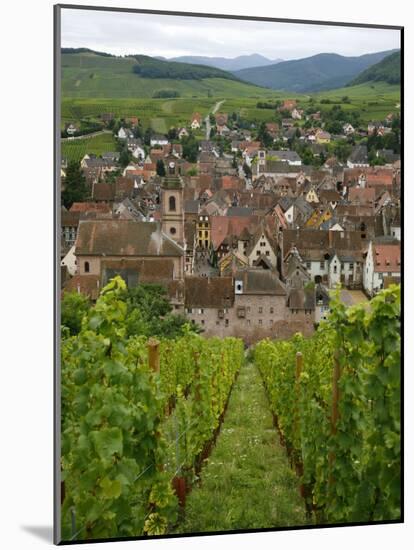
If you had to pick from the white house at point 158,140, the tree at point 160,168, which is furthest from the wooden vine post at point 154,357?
the white house at point 158,140

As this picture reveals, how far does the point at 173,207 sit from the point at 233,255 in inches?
24.7

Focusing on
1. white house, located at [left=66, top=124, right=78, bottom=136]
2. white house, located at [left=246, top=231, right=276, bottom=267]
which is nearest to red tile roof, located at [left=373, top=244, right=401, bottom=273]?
white house, located at [left=246, top=231, right=276, bottom=267]

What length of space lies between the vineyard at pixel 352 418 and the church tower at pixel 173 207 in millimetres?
1155

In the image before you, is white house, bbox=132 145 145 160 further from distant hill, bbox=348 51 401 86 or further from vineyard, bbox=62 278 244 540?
distant hill, bbox=348 51 401 86

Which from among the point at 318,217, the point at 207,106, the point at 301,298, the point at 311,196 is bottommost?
the point at 301,298

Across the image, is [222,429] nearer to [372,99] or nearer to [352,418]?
[352,418]

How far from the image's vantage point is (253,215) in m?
9.85

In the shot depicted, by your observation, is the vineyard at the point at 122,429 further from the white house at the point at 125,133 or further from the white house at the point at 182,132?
the white house at the point at 182,132

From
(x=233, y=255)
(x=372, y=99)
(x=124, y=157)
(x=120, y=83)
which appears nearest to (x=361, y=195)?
(x=372, y=99)

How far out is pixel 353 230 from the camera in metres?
9.91

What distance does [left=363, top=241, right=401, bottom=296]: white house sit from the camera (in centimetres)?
977

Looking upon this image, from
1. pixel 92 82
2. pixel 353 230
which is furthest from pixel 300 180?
pixel 92 82

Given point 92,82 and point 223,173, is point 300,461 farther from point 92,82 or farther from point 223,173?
point 92,82

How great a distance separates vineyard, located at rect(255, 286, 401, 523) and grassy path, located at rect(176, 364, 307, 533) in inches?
6.0
